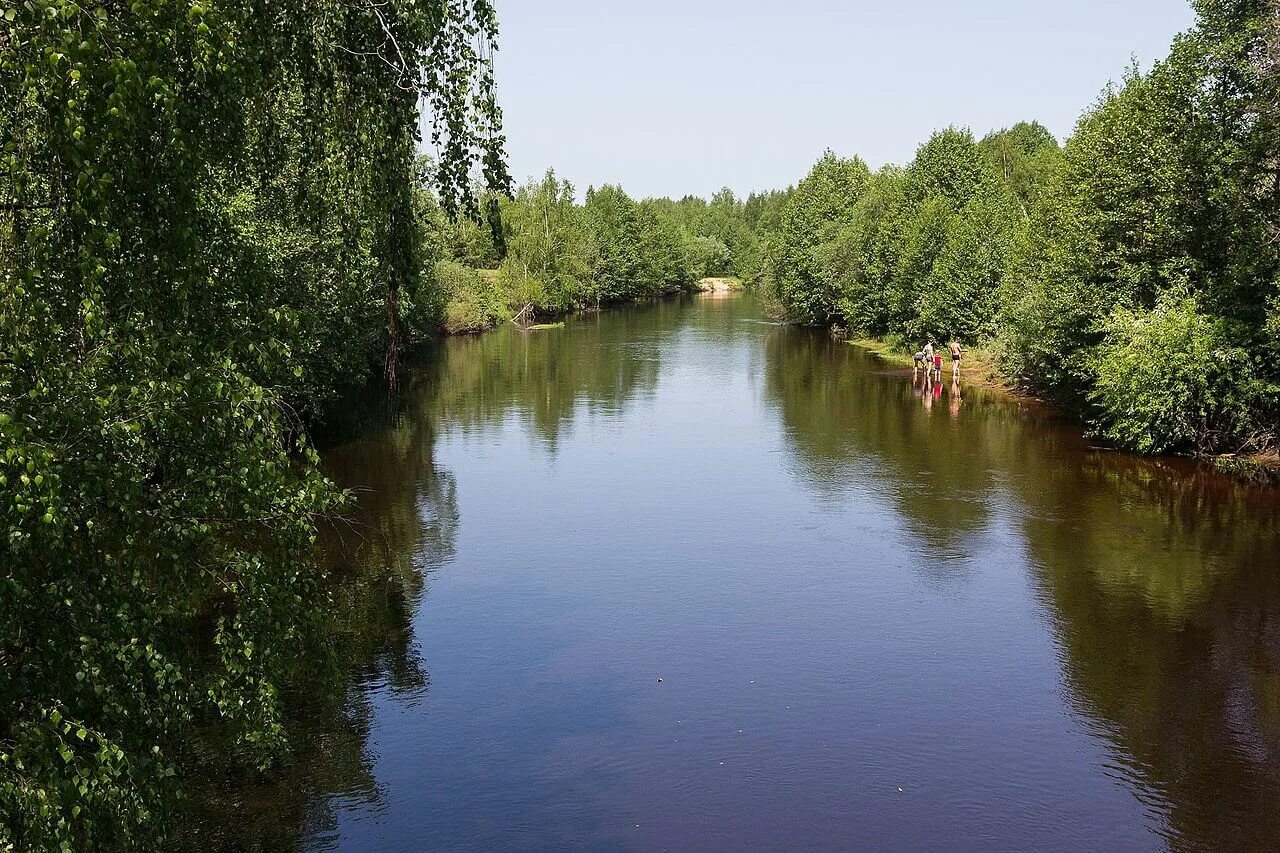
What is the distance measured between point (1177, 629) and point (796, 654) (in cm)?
716

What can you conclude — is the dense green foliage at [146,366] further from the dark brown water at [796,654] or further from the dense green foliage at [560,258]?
the dense green foliage at [560,258]

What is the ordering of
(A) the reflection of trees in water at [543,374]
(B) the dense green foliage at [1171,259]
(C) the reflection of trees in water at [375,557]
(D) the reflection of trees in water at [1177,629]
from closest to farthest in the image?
1. (C) the reflection of trees in water at [375,557]
2. (D) the reflection of trees in water at [1177,629]
3. (B) the dense green foliage at [1171,259]
4. (A) the reflection of trees in water at [543,374]

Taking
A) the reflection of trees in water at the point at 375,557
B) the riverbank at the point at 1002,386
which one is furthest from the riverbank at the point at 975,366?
the reflection of trees in water at the point at 375,557

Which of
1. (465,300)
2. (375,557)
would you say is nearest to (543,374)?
(465,300)

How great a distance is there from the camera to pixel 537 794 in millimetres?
14898

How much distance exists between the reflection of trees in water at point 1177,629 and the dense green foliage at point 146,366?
39.6ft

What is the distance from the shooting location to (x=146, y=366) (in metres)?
6.84

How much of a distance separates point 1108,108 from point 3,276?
39.0 meters

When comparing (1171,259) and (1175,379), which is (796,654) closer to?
(1175,379)

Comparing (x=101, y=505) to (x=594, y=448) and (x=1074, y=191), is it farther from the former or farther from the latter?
(x=1074, y=191)

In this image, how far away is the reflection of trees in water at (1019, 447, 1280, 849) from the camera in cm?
1502

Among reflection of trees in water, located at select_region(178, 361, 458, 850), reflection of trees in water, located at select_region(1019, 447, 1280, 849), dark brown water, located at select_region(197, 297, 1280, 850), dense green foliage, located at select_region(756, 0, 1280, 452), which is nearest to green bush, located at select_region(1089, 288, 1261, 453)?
dense green foliage, located at select_region(756, 0, 1280, 452)

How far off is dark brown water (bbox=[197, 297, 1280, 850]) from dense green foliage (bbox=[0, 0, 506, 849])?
7.31 meters

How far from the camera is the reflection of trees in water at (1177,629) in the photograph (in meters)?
15.0
